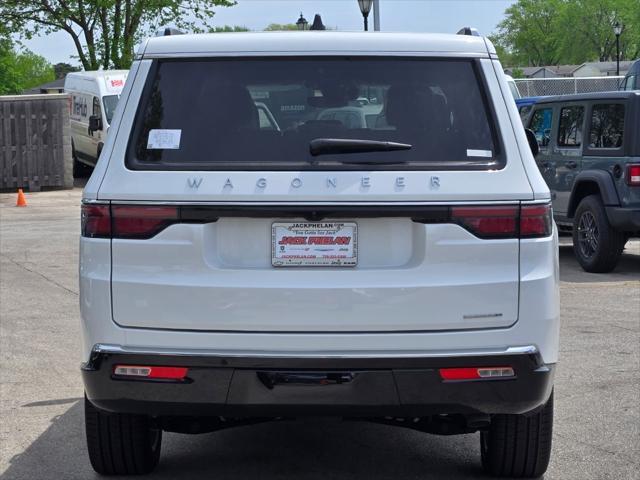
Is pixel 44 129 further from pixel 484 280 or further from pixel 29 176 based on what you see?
pixel 484 280

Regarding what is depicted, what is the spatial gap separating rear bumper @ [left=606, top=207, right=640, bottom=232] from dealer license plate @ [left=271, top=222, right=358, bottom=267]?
8.36 meters

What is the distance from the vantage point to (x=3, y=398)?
6.97m

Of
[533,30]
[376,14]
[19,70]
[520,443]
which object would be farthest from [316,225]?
[533,30]

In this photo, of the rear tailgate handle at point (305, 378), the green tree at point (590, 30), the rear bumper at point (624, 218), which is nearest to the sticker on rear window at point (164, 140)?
the rear tailgate handle at point (305, 378)

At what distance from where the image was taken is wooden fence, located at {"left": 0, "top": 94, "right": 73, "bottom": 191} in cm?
2611

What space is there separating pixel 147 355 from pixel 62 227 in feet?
47.5

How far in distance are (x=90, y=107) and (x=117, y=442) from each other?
24.2 metres

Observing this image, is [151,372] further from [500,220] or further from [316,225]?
[500,220]

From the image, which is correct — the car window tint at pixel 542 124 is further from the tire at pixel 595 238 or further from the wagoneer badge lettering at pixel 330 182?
the wagoneer badge lettering at pixel 330 182

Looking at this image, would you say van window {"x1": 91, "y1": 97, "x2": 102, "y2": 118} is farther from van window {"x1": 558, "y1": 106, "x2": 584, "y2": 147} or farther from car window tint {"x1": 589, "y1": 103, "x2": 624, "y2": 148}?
car window tint {"x1": 589, "y1": 103, "x2": 624, "y2": 148}

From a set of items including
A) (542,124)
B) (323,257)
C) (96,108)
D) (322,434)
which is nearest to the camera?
(323,257)

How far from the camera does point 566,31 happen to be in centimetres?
11556

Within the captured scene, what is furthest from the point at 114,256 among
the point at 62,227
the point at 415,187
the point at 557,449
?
the point at 62,227

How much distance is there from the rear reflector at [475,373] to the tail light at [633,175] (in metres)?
8.24
